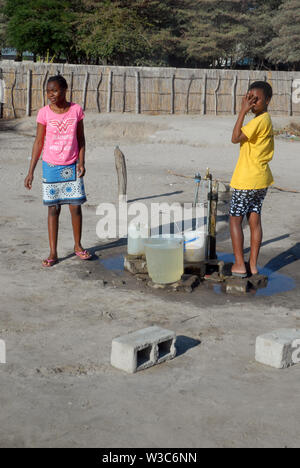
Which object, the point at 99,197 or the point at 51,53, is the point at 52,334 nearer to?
the point at 99,197

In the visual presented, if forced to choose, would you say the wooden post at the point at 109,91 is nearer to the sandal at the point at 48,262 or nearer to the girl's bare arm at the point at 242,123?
the sandal at the point at 48,262

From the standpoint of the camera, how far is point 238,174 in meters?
5.85

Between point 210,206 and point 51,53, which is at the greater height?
point 51,53

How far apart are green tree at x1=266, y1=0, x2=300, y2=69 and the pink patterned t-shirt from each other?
3348 centimetres

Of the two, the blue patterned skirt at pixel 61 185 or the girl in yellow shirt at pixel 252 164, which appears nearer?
the girl in yellow shirt at pixel 252 164

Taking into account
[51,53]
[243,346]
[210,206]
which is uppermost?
[51,53]

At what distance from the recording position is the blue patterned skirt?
20.6 ft

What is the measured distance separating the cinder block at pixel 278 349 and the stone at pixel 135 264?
209 cm

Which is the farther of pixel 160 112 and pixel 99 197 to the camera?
pixel 160 112

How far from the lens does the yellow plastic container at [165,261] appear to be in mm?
5797

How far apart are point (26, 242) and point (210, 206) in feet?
7.41

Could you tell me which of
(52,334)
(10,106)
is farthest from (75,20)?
(52,334)

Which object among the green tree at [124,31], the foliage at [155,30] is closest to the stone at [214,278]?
the foliage at [155,30]

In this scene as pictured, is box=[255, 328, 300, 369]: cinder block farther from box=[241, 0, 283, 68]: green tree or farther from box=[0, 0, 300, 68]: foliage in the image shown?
box=[241, 0, 283, 68]: green tree
